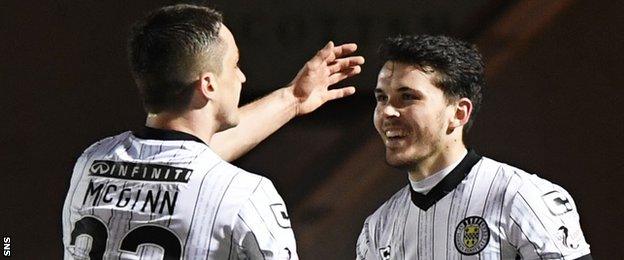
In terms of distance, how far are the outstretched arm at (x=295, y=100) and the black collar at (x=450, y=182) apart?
0.37 m

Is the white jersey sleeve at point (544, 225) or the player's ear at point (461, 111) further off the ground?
the player's ear at point (461, 111)

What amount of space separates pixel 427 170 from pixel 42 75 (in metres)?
2.36

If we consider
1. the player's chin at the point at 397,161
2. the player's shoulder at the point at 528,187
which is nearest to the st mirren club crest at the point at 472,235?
the player's shoulder at the point at 528,187

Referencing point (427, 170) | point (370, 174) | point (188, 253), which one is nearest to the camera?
point (188, 253)

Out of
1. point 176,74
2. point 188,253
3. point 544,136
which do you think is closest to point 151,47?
point 176,74

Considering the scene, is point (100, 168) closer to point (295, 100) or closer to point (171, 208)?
point (171, 208)

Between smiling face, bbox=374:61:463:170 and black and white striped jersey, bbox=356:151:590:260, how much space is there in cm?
9

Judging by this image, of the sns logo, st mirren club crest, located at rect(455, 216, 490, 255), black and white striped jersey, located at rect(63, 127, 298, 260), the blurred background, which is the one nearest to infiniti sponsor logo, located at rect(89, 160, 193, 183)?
black and white striped jersey, located at rect(63, 127, 298, 260)

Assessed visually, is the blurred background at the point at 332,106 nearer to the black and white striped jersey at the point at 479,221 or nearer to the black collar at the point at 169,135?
the black and white striped jersey at the point at 479,221

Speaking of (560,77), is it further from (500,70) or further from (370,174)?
(370,174)

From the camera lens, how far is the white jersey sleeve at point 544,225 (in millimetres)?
2629

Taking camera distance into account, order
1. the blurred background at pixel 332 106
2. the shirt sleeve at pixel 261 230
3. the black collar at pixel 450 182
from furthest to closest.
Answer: the blurred background at pixel 332 106, the black collar at pixel 450 182, the shirt sleeve at pixel 261 230

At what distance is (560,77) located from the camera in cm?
472

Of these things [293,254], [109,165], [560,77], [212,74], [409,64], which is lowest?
[293,254]
